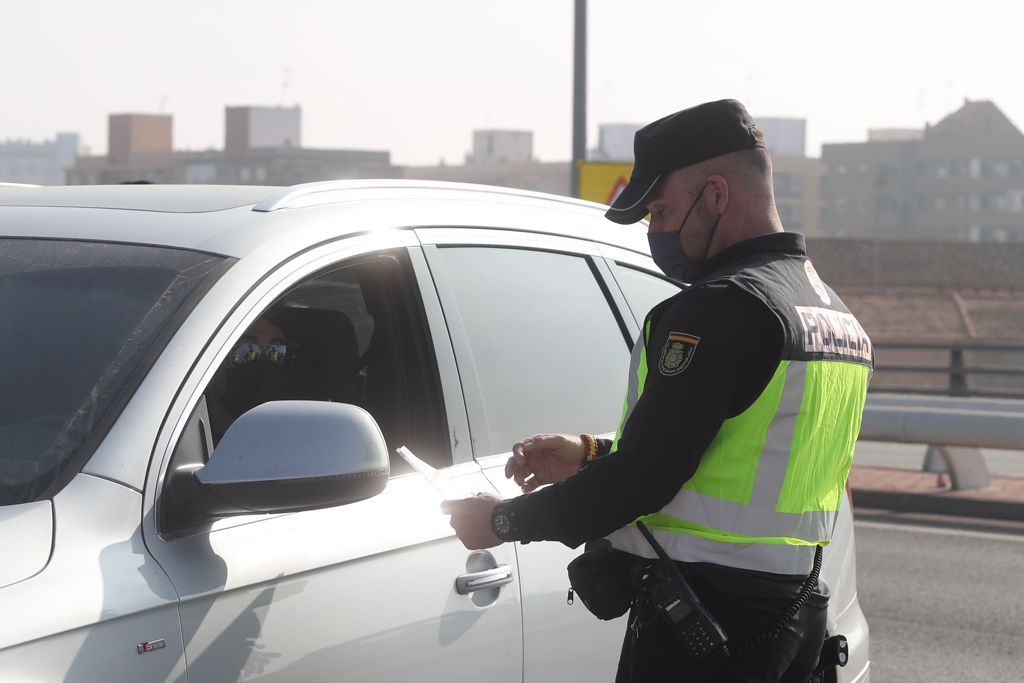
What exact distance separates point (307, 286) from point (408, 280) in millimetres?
255

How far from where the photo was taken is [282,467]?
2232mm

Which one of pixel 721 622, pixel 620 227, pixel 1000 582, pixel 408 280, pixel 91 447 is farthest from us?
pixel 1000 582

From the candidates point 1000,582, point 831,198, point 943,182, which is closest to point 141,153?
point 831,198

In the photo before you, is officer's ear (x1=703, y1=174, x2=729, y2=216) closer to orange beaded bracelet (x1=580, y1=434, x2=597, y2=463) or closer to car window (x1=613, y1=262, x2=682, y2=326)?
orange beaded bracelet (x1=580, y1=434, x2=597, y2=463)

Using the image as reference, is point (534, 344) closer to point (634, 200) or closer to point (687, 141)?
point (634, 200)

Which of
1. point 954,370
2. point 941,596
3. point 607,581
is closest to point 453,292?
point 607,581

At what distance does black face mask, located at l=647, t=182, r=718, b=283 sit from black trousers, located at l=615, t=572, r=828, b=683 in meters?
0.60

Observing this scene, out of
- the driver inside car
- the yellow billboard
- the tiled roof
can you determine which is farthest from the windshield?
the tiled roof

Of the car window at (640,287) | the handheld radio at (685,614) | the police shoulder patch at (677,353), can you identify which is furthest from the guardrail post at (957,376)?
the police shoulder patch at (677,353)

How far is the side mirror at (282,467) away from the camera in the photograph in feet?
7.29

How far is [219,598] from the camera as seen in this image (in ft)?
7.49

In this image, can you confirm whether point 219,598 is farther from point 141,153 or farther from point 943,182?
point 141,153

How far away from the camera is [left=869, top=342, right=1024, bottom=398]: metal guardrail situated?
67.4 ft

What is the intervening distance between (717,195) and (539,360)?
0.83 meters
